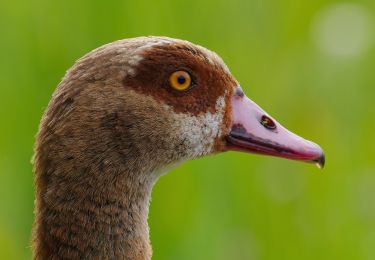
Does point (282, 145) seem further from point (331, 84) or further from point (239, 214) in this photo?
point (331, 84)

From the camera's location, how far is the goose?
2217 mm

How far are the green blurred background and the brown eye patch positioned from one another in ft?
2.72

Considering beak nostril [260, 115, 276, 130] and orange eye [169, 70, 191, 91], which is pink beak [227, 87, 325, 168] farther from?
orange eye [169, 70, 191, 91]

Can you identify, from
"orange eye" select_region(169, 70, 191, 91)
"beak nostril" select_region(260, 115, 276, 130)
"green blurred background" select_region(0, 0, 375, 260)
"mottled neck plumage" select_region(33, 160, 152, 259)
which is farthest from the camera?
"green blurred background" select_region(0, 0, 375, 260)

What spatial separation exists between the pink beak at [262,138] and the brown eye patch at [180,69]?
0.21ft

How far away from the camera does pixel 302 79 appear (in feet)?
12.0

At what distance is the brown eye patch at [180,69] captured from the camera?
2.30 metres

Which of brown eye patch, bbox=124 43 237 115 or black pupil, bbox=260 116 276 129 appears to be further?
black pupil, bbox=260 116 276 129

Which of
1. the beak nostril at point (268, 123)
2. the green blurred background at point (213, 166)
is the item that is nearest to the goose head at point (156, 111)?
the beak nostril at point (268, 123)

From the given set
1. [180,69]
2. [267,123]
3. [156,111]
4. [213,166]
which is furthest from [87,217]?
[213,166]

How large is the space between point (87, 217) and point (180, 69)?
0.40m

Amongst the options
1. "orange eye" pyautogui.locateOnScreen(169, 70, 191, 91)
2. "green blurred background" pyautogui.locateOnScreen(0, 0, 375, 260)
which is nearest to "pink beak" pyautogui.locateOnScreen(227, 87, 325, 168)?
"orange eye" pyautogui.locateOnScreen(169, 70, 191, 91)

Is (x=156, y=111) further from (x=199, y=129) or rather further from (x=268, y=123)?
(x=268, y=123)

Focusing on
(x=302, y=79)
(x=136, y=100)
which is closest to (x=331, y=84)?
(x=302, y=79)
